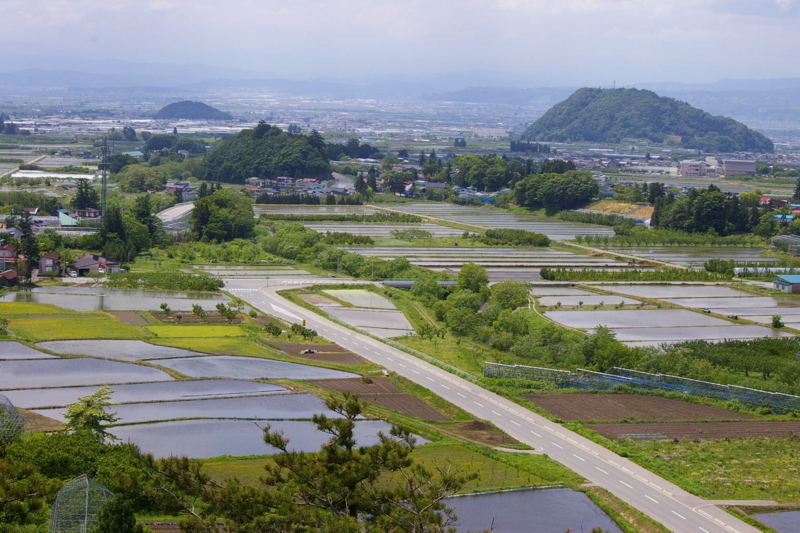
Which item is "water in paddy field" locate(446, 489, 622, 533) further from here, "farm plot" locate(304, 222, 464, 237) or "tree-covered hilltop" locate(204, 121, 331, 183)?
"tree-covered hilltop" locate(204, 121, 331, 183)

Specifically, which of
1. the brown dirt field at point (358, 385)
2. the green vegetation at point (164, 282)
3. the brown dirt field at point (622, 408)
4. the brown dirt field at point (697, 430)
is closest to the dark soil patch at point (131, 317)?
the green vegetation at point (164, 282)

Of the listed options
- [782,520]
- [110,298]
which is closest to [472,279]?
[110,298]

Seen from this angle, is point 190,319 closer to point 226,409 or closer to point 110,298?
point 110,298

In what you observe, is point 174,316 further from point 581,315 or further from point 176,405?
point 581,315

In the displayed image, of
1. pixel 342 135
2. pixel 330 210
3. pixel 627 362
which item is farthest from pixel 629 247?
pixel 342 135

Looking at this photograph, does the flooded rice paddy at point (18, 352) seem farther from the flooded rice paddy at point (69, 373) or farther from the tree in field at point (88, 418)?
the tree in field at point (88, 418)
